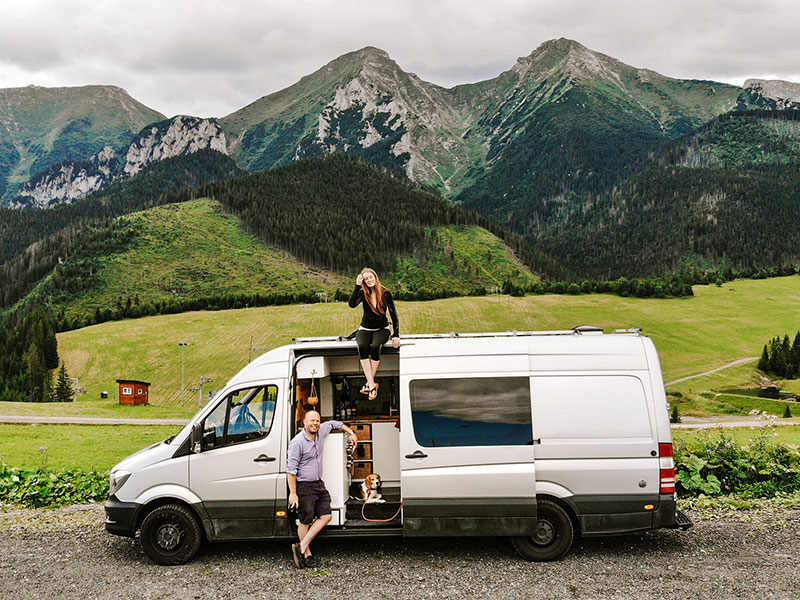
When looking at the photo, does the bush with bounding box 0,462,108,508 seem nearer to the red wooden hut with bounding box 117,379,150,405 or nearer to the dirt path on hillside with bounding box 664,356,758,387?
the red wooden hut with bounding box 117,379,150,405

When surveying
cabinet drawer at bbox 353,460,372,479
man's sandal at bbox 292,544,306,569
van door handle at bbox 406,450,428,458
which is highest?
van door handle at bbox 406,450,428,458

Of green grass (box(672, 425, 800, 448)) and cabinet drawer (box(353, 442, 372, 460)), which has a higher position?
cabinet drawer (box(353, 442, 372, 460))

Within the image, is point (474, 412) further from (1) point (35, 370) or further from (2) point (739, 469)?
(1) point (35, 370)

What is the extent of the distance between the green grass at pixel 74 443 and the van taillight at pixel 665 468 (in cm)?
1681

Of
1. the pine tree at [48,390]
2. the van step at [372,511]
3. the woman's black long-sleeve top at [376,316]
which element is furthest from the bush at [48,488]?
the pine tree at [48,390]

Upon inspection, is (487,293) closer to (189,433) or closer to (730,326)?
(730,326)

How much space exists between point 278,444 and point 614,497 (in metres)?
5.73

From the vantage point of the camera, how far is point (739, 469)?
14398 mm

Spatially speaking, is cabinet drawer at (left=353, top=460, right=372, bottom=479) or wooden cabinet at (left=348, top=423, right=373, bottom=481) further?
cabinet drawer at (left=353, top=460, right=372, bottom=479)

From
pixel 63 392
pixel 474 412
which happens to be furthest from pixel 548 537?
pixel 63 392

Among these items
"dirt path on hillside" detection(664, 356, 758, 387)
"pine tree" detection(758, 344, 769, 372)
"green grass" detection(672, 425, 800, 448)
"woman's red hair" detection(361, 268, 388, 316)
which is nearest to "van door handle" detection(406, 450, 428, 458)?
"woman's red hair" detection(361, 268, 388, 316)

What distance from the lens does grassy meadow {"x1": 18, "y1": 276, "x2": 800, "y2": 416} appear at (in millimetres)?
102812

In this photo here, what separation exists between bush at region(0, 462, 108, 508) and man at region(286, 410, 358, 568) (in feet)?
25.8

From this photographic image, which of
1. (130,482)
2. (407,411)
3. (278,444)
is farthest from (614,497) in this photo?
(130,482)
